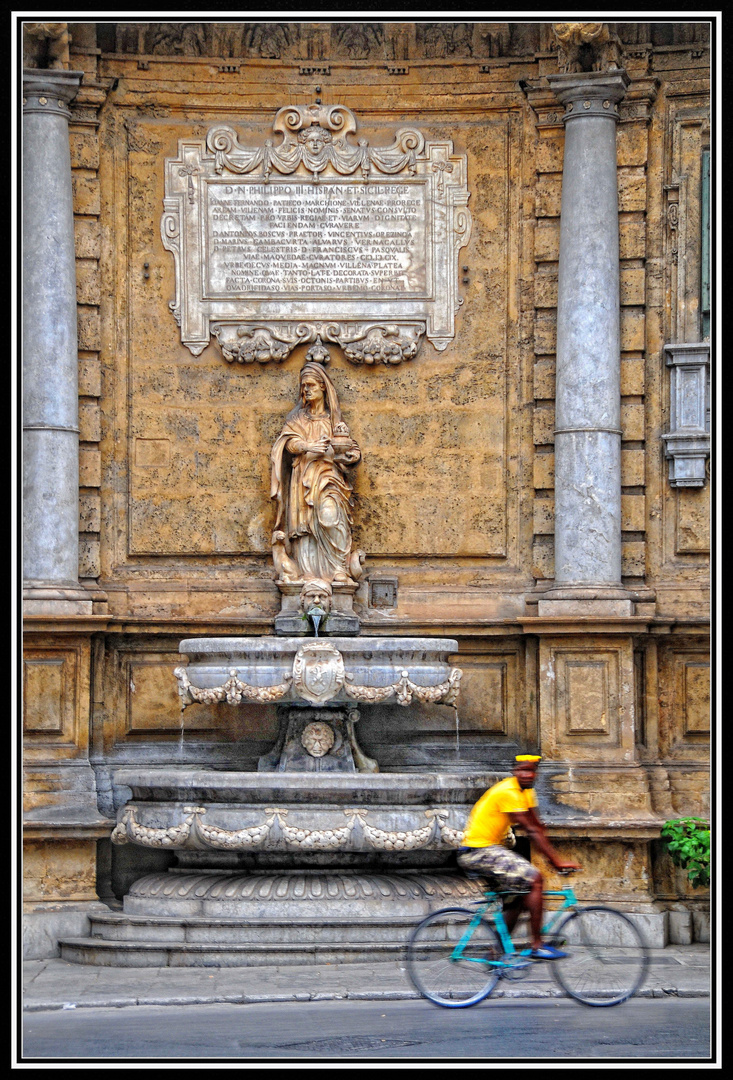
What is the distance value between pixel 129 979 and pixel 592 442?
5.28 meters

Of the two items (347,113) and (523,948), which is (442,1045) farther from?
(347,113)

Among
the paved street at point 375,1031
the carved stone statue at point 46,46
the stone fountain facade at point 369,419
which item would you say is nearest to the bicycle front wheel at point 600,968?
the paved street at point 375,1031

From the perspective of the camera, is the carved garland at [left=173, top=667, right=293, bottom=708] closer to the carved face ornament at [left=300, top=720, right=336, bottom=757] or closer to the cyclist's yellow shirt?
the carved face ornament at [left=300, top=720, right=336, bottom=757]

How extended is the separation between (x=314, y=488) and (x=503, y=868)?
4.60m

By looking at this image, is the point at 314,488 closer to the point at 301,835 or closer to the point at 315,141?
the point at 315,141

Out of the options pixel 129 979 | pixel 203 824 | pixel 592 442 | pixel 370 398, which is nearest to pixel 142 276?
pixel 370 398

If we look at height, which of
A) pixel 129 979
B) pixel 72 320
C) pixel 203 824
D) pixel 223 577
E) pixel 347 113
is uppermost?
pixel 347 113

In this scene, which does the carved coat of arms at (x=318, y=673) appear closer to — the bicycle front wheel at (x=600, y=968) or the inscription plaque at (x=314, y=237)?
the bicycle front wheel at (x=600, y=968)

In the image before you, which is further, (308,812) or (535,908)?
(308,812)

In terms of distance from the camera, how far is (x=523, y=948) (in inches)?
372

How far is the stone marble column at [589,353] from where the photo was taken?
13.0 metres

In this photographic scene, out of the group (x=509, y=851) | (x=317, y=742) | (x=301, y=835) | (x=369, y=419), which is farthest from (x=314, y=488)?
(x=509, y=851)

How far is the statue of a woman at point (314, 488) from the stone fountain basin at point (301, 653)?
133cm

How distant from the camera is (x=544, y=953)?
9.34m
